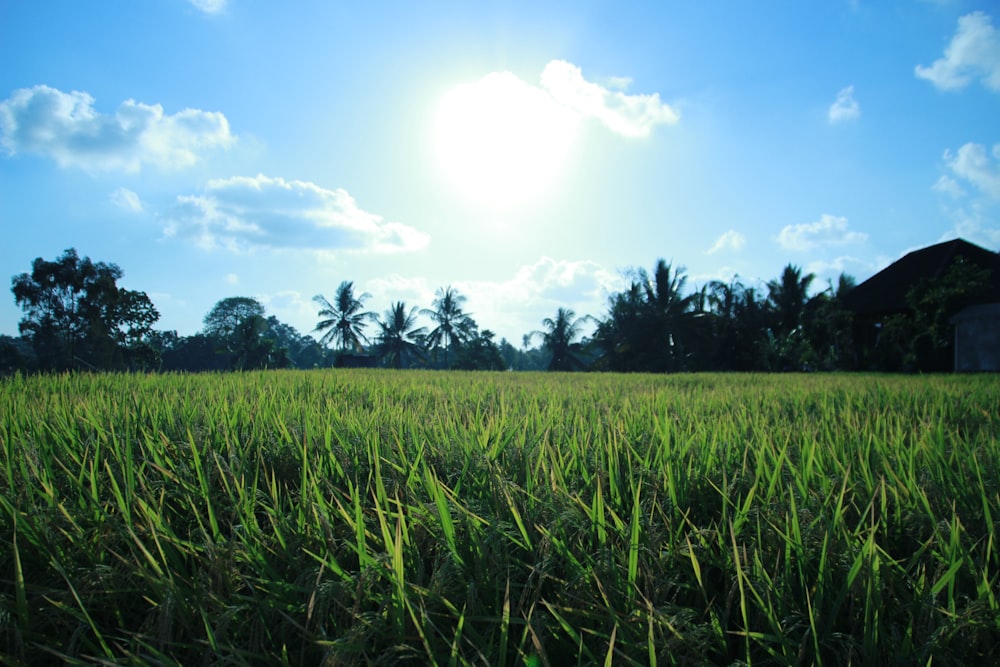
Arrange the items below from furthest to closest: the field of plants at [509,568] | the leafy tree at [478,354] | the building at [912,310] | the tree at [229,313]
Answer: the tree at [229,313], the leafy tree at [478,354], the building at [912,310], the field of plants at [509,568]

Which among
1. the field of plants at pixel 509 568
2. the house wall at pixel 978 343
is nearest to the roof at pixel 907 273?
the house wall at pixel 978 343

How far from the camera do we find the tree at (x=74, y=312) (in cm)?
2570

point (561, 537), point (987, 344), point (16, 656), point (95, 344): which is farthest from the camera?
point (95, 344)

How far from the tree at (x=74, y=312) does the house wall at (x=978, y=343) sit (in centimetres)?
3326

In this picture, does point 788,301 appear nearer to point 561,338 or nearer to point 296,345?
point 561,338

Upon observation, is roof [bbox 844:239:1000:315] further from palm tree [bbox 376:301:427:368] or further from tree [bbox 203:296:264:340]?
tree [bbox 203:296:264:340]

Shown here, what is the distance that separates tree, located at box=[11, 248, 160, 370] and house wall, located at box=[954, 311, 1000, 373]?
1309 inches

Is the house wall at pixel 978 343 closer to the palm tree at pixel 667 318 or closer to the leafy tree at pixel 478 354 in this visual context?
the palm tree at pixel 667 318

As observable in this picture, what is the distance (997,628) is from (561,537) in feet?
2.42

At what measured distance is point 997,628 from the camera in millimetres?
842

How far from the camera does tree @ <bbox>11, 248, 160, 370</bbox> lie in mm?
25703

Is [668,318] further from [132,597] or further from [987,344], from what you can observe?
[132,597]

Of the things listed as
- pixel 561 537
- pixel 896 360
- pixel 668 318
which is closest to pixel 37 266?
pixel 668 318

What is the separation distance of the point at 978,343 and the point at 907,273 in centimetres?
783
